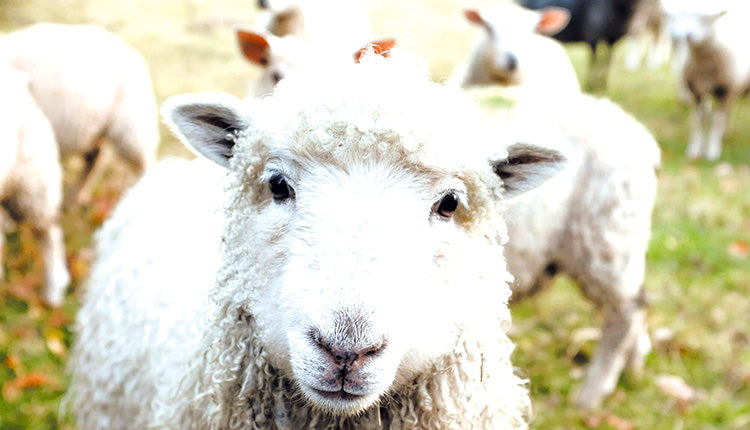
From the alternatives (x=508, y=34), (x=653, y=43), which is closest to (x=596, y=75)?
(x=653, y=43)

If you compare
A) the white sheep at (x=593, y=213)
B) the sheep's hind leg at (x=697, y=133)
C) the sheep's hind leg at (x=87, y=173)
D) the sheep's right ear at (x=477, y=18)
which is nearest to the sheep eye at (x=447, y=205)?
the white sheep at (x=593, y=213)

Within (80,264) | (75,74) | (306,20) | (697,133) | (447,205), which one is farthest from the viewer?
(697,133)

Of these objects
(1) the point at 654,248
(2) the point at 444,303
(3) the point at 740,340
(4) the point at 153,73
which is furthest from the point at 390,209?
(4) the point at 153,73

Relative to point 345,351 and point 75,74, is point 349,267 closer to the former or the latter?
point 345,351

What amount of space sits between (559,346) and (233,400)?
2910 mm

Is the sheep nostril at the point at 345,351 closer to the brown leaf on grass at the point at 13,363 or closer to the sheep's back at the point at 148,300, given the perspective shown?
the sheep's back at the point at 148,300

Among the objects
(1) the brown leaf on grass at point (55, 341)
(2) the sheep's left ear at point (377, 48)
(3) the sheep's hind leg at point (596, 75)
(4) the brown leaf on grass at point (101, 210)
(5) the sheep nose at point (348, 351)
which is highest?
(2) the sheep's left ear at point (377, 48)

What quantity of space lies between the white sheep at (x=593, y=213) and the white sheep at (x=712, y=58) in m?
4.63

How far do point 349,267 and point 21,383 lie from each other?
9.54 ft

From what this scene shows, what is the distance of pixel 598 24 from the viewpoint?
9.63m

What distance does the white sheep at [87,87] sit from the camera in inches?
177

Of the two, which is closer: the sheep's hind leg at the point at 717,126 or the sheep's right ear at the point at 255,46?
the sheep's right ear at the point at 255,46

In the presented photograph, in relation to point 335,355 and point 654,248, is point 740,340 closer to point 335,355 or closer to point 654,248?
point 654,248

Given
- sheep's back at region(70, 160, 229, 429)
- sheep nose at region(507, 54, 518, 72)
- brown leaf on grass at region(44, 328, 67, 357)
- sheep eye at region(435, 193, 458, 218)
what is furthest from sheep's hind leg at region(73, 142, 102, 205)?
sheep eye at region(435, 193, 458, 218)
